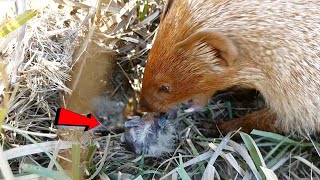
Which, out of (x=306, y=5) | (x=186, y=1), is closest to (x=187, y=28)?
(x=186, y=1)

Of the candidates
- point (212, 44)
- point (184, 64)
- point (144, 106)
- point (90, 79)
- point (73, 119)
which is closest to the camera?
point (212, 44)

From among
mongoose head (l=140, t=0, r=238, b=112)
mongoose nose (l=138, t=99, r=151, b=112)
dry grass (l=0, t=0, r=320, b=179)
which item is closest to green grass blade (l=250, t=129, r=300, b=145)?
dry grass (l=0, t=0, r=320, b=179)

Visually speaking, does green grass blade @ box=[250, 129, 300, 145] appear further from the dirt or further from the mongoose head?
the dirt

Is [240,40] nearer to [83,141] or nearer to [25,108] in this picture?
[83,141]

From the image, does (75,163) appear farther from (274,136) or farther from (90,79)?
(274,136)

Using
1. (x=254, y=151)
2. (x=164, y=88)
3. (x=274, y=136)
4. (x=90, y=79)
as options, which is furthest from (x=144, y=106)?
(x=274, y=136)

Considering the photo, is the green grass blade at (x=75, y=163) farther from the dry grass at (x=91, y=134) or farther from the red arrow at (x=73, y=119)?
the red arrow at (x=73, y=119)
